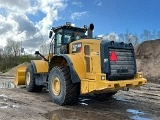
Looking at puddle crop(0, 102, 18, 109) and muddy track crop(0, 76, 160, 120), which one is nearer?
muddy track crop(0, 76, 160, 120)

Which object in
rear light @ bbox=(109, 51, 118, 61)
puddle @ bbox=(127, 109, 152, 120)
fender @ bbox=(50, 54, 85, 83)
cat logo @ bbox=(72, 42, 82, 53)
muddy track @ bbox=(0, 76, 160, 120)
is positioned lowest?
puddle @ bbox=(127, 109, 152, 120)

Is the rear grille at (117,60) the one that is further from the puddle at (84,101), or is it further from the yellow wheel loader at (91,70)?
the puddle at (84,101)

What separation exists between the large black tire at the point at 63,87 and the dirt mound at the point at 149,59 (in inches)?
421

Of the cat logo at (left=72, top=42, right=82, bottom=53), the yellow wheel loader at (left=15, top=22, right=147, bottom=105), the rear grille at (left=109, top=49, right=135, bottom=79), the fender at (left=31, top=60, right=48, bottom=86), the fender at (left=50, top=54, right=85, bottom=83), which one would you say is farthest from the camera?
the fender at (left=31, top=60, right=48, bottom=86)

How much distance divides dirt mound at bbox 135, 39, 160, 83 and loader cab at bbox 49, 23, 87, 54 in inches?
383

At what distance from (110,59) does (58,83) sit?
2.00 metres

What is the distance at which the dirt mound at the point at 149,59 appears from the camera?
768 inches

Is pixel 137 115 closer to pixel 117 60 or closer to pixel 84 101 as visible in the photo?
pixel 117 60

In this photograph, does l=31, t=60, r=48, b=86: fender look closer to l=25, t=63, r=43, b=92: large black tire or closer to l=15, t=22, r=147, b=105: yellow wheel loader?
l=25, t=63, r=43, b=92: large black tire

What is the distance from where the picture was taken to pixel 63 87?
8203 millimetres

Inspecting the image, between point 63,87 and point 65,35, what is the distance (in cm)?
223

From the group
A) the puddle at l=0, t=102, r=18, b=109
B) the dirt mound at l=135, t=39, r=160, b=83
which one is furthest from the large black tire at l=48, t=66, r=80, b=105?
the dirt mound at l=135, t=39, r=160, b=83

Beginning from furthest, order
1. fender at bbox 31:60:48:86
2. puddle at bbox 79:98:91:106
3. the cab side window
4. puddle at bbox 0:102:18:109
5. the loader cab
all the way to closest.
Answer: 1. fender at bbox 31:60:48:86
2. the cab side window
3. the loader cab
4. puddle at bbox 79:98:91:106
5. puddle at bbox 0:102:18:109

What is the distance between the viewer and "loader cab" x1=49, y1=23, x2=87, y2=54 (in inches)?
372
